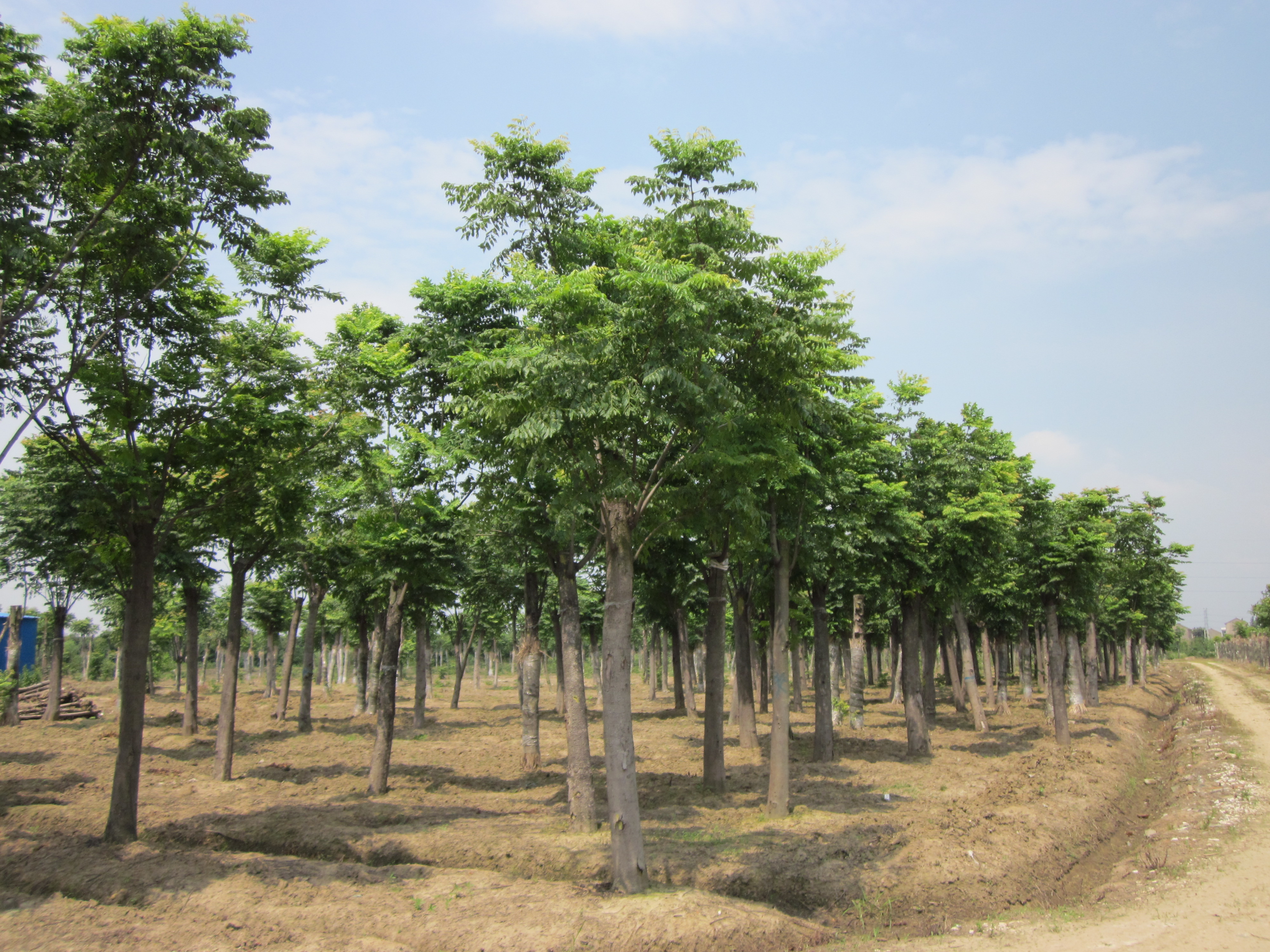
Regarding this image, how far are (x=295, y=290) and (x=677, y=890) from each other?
1173cm

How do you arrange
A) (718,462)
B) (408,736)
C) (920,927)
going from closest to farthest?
(920,927), (718,462), (408,736)

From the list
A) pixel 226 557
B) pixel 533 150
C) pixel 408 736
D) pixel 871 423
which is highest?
pixel 533 150

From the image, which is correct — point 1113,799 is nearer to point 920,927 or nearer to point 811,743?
point 811,743

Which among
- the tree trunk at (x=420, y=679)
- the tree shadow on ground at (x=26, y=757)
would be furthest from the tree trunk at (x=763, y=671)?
the tree shadow on ground at (x=26, y=757)

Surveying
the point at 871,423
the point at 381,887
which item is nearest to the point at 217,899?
the point at 381,887

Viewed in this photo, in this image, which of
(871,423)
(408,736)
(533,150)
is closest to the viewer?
(533,150)

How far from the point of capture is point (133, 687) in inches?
493

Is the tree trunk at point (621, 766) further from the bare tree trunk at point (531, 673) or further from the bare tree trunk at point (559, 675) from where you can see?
the bare tree trunk at point (559, 675)

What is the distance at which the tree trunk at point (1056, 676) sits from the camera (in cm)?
2456

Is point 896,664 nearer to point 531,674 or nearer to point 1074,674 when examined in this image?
point 1074,674

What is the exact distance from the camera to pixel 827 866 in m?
11.1

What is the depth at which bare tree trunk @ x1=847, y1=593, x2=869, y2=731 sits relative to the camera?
27000 millimetres

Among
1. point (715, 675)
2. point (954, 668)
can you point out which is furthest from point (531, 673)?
point (954, 668)

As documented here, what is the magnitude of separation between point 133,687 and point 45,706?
77.6ft
